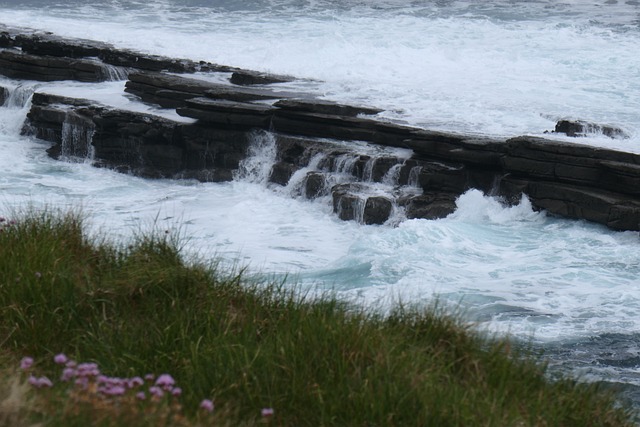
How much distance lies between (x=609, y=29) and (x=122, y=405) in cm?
2784

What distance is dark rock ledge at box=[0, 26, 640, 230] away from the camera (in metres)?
12.8

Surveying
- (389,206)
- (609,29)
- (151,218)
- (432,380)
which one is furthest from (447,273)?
(609,29)

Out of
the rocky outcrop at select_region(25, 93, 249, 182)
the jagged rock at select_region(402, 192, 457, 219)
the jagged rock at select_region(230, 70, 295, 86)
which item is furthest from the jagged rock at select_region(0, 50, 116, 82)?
the jagged rock at select_region(402, 192, 457, 219)

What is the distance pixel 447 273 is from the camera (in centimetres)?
1084

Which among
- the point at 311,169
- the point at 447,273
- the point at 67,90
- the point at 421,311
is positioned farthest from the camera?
the point at 67,90

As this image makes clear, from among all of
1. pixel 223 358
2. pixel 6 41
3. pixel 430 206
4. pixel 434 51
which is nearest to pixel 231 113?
pixel 430 206

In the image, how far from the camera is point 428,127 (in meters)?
15.3

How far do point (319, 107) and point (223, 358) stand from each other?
1065 cm

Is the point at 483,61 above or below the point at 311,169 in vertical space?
above

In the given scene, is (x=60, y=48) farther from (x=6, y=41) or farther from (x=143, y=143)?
(x=143, y=143)

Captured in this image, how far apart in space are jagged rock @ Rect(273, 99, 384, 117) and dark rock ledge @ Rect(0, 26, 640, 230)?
2cm

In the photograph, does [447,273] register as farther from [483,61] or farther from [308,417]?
[483,61]

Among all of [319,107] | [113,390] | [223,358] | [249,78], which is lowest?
[223,358]

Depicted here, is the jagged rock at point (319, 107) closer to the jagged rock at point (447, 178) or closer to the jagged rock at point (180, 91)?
the jagged rock at point (180, 91)
